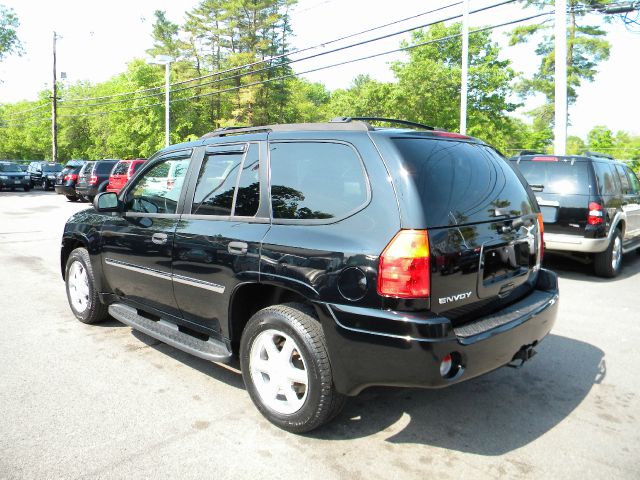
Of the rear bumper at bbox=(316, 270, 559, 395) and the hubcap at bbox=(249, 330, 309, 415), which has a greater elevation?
the rear bumper at bbox=(316, 270, 559, 395)

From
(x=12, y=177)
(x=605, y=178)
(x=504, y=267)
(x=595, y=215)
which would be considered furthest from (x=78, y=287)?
(x=12, y=177)

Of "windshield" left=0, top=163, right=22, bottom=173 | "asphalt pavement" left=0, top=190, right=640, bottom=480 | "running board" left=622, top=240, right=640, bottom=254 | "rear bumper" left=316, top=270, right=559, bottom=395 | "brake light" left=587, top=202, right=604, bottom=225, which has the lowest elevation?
"asphalt pavement" left=0, top=190, right=640, bottom=480

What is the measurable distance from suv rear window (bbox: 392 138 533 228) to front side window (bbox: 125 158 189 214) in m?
1.95

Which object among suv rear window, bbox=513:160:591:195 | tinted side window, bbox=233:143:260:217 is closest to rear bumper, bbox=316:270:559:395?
tinted side window, bbox=233:143:260:217

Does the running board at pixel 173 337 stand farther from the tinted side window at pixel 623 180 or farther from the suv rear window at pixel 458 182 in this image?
the tinted side window at pixel 623 180

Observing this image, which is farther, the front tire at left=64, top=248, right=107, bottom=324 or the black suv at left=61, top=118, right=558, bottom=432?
the front tire at left=64, top=248, right=107, bottom=324

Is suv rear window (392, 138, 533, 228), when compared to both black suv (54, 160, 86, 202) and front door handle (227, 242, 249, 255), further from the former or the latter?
black suv (54, 160, 86, 202)

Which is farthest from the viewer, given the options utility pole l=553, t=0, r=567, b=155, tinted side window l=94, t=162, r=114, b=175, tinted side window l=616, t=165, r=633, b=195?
tinted side window l=94, t=162, r=114, b=175

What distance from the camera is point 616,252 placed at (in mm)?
8133

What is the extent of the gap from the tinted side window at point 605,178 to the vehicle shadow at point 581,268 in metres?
1.14

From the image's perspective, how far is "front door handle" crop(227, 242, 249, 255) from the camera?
10.7 ft

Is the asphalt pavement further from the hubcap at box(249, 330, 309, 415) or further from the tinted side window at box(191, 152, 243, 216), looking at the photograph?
the tinted side window at box(191, 152, 243, 216)

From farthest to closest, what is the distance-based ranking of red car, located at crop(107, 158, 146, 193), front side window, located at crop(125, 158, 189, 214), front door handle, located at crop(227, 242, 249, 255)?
1. red car, located at crop(107, 158, 146, 193)
2. front side window, located at crop(125, 158, 189, 214)
3. front door handle, located at crop(227, 242, 249, 255)

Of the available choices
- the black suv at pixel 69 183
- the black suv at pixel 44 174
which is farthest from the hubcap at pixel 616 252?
the black suv at pixel 44 174
